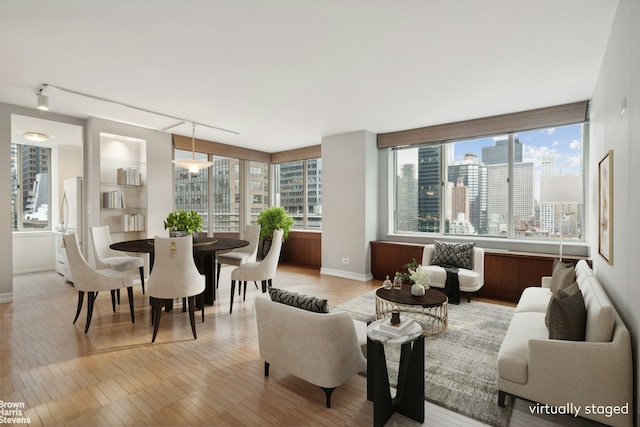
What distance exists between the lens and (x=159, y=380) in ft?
8.14

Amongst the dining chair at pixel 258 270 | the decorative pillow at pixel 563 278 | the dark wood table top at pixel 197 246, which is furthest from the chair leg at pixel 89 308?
the decorative pillow at pixel 563 278

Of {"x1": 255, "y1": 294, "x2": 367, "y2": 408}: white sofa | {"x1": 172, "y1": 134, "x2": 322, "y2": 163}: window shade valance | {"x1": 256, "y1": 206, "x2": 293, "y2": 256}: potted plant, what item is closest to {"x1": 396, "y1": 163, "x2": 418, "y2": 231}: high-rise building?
{"x1": 172, "y1": 134, "x2": 322, "y2": 163}: window shade valance

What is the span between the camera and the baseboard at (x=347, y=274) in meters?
5.88

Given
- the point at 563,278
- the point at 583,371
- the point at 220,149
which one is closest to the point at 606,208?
the point at 563,278

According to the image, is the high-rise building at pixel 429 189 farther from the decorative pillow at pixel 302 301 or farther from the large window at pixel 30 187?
the large window at pixel 30 187

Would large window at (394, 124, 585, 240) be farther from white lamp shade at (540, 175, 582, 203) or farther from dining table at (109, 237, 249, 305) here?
dining table at (109, 237, 249, 305)

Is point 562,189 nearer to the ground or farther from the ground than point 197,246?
farther from the ground

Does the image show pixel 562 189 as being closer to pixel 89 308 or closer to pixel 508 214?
pixel 508 214

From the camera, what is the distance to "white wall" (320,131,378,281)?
19.3 feet

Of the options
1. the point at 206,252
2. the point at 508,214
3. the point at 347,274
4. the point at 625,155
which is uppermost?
the point at 625,155

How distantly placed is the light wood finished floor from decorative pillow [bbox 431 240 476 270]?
2706 millimetres

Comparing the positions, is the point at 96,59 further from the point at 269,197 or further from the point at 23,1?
the point at 269,197

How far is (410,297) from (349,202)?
2.98 metres

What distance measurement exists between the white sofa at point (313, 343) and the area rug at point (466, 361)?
581mm
